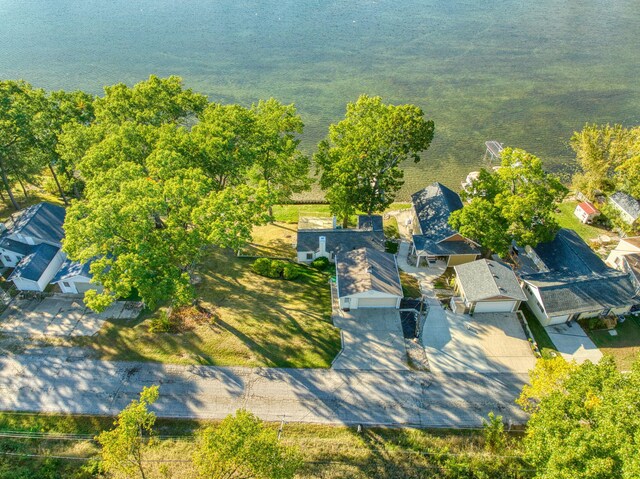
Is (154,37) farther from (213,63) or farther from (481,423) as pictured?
(481,423)

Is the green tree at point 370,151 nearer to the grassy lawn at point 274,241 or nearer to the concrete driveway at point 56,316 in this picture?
the grassy lawn at point 274,241

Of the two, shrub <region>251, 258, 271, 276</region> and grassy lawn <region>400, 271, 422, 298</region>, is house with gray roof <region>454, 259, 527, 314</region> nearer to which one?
grassy lawn <region>400, 271, 422, 298</region>

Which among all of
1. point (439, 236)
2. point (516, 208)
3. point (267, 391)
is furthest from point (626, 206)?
point (267, 391)

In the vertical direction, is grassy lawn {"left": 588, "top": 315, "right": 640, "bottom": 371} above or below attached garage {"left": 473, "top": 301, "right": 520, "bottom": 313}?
below

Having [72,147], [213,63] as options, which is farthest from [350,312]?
[213,63]

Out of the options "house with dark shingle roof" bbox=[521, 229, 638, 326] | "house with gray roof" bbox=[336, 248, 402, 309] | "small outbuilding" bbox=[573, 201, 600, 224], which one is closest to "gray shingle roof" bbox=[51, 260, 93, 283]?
"house with gray roof" bbox=[336, 248, 402, 309]

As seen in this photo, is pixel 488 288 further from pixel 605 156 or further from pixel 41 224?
pixel 41 224
